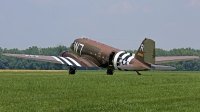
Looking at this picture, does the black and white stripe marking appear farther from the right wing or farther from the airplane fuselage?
the airplane fuselage

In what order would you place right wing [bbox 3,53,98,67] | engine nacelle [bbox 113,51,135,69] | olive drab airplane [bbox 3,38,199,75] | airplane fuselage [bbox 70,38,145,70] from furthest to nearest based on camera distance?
right wing [bbox 3,53,98,67] < airplane fuselage [bbox 70,38,145,70] < engine nacelle [bbox 113,51,135,69] < olive drab airplane [bbox 3,38,199,75]

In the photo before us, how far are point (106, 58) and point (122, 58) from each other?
12.4 feet

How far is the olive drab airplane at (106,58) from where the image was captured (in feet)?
156

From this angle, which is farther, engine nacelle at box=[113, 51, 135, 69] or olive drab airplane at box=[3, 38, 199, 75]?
engine nacelle at box=[113, 51, 135, 69]

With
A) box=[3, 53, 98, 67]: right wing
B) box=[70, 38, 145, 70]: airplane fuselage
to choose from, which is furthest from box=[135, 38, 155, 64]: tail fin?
box=[3, 53, 98, 67]: right wing

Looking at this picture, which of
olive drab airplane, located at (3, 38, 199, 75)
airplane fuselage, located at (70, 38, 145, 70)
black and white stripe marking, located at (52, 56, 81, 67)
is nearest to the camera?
olive drab airplane, located at (3, 38, 199, 75)

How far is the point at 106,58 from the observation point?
54188 mm

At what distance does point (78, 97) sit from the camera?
755 inches

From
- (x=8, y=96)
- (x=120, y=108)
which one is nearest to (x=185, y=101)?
(x=120, y=108)

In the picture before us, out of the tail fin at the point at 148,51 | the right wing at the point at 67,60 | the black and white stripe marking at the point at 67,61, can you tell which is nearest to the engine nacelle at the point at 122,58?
the tail fin at the point at 148,51

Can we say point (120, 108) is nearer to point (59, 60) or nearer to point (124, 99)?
point (124, 99)

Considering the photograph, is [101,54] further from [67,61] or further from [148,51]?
[148,51]

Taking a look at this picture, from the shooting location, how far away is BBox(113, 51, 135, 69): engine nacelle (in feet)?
164

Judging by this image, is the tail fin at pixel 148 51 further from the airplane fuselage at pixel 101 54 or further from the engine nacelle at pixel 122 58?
the engine nacelle at pixel 122 58
